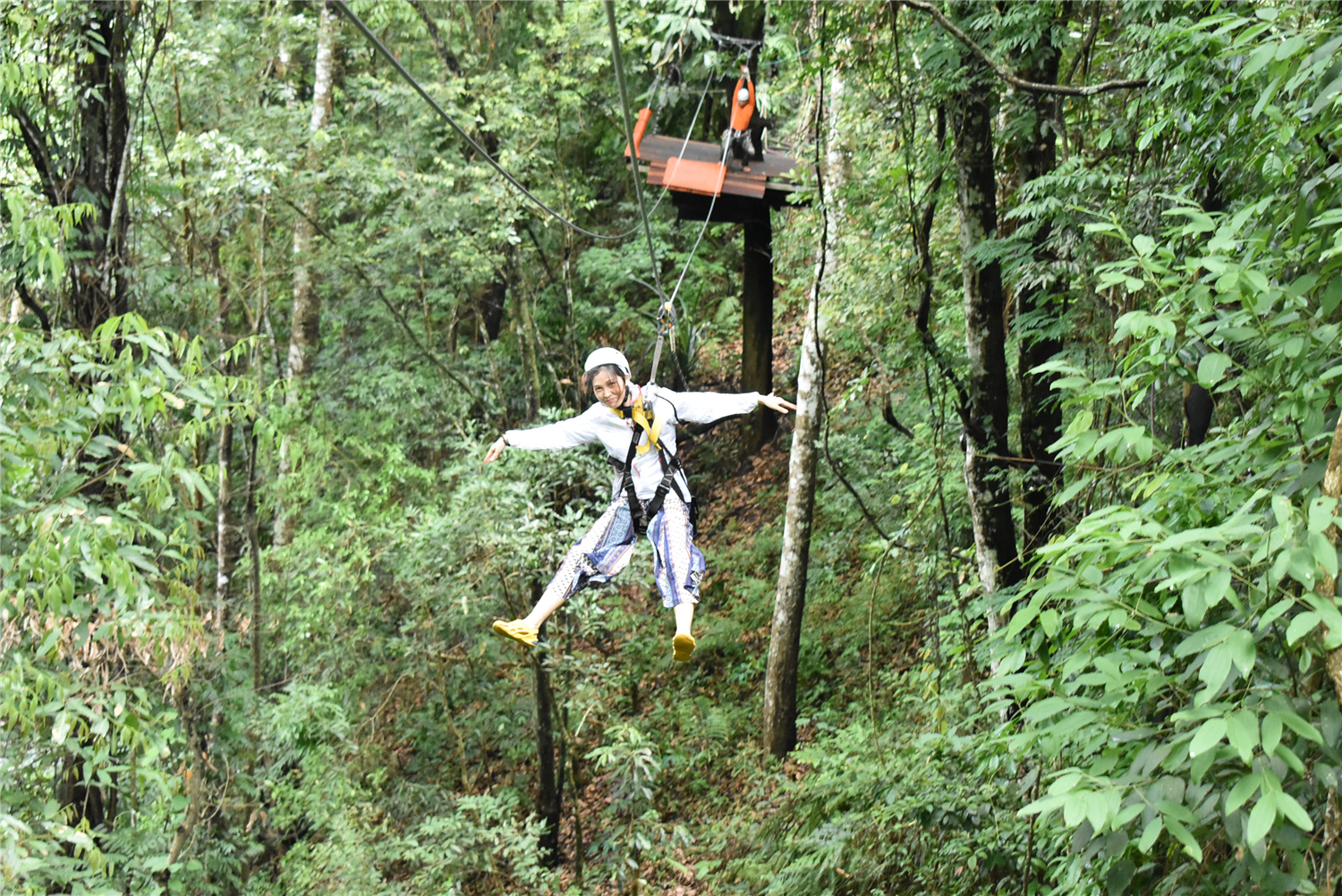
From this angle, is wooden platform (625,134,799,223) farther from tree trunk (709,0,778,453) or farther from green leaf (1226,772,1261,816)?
green leaf (1226,772,1261,816)

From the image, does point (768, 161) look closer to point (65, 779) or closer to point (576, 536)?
point (576, 536)

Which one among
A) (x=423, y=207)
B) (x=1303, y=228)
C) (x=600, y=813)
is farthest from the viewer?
(x=423, y=207)

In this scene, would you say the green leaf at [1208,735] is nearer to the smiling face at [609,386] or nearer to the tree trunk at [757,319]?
the smiling face at [609,386]

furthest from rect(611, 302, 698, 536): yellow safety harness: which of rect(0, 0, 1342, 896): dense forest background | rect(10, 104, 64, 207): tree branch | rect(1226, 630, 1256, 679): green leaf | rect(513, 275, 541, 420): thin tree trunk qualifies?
rect(513, 275, 541, 420): thin tree trunk

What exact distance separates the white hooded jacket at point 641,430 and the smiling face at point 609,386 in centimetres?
6

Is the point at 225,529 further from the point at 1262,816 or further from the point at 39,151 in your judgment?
the point at 1262,816

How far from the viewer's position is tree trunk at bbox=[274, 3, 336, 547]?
405 inches

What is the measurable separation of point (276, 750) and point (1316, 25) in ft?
28.4

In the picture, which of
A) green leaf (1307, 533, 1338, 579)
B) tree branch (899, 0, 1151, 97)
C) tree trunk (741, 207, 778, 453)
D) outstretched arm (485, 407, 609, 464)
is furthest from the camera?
tree trunk (741, 207, 778, 453)

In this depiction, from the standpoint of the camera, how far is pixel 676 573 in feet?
15.2

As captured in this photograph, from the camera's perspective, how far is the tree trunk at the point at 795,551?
25.8ft

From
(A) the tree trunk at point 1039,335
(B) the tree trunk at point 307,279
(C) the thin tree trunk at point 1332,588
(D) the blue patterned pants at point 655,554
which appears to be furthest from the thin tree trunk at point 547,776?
(C) the thin tree trunk at point 1332,588

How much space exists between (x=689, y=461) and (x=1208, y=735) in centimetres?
1135

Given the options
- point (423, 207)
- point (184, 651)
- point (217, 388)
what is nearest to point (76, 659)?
point (184, 651)
